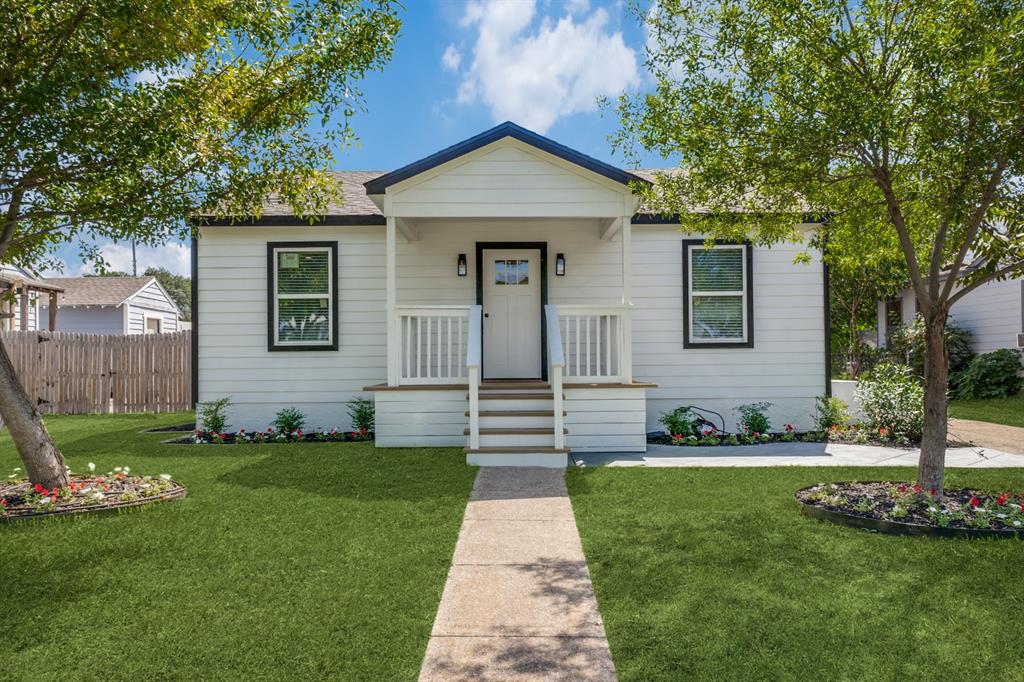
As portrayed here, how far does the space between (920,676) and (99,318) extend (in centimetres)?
2645

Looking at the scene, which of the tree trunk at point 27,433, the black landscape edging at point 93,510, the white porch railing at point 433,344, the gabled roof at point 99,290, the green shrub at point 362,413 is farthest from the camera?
the gabled roof at point 99,290

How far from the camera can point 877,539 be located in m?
4.05

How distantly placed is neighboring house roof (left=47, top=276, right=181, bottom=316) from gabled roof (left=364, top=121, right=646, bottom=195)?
19.7m

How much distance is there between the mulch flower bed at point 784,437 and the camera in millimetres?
8055

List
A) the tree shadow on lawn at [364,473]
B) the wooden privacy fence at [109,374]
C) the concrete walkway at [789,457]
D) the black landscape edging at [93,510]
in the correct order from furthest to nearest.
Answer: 1. the wooden privacy fence at [109,374]
2. the concrete walkway at [789,457]
3. the tree shadow on lawn at [364,473]
4. the black landscape edging at [93,510]

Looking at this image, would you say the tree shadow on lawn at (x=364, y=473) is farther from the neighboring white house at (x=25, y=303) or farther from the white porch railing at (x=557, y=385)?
the neighboring white house at (x=25, y=303)

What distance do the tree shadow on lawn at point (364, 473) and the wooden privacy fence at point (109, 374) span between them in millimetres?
6411

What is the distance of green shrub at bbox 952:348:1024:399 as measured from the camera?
12.8 meters

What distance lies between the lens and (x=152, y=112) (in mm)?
4637

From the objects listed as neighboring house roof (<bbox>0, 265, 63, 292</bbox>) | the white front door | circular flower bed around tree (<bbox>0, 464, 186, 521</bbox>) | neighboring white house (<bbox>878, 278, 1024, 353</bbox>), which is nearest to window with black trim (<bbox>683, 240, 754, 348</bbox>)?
the white front door

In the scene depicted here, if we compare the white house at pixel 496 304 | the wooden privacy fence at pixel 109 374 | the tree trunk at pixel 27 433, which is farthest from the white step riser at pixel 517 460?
the wooden privacy fence at pixel 109 374

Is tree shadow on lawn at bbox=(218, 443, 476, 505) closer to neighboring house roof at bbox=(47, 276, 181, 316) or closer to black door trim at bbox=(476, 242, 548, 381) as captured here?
black door trim at bbox=(476, 242, 548, 381)

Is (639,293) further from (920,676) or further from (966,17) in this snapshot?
(920,676)

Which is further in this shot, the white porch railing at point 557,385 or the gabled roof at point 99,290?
the gabled roof at point 99,290
